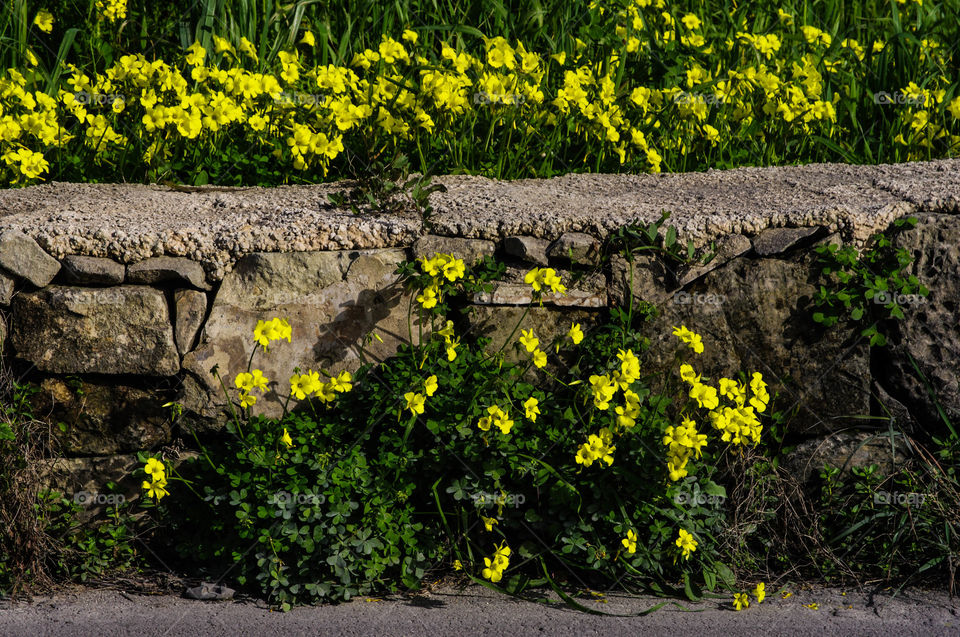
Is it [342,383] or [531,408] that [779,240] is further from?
[342,383]

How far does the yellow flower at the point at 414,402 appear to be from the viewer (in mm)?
2773

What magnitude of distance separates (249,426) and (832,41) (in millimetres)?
3714

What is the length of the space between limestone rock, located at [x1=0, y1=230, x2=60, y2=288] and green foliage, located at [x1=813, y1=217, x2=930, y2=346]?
249 cm

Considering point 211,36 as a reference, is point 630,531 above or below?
below

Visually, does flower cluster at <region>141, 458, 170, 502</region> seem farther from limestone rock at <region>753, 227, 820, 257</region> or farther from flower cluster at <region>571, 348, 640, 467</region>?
limestone rock at <region>753, 227, 820, 257</region>

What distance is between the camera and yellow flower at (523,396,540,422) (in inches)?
109

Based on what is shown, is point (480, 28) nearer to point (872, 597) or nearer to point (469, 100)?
point (469, 100)

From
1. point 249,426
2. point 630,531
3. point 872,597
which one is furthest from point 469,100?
point 872,597

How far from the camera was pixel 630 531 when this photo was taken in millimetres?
2713

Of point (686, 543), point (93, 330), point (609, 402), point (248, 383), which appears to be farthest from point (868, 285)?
point (93, 330)

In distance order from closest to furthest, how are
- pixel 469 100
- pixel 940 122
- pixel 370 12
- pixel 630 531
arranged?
pixel 630 531, pixel 469 100, pixel 940 122, pixel 370 12

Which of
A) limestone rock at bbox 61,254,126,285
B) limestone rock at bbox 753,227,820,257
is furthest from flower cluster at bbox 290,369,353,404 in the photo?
limestone rock at bbox 753,227,820,257

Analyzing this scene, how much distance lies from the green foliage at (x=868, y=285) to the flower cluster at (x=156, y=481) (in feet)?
6.92

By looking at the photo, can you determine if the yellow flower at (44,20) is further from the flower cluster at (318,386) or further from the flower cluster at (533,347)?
the flower cluster at (533,347)
